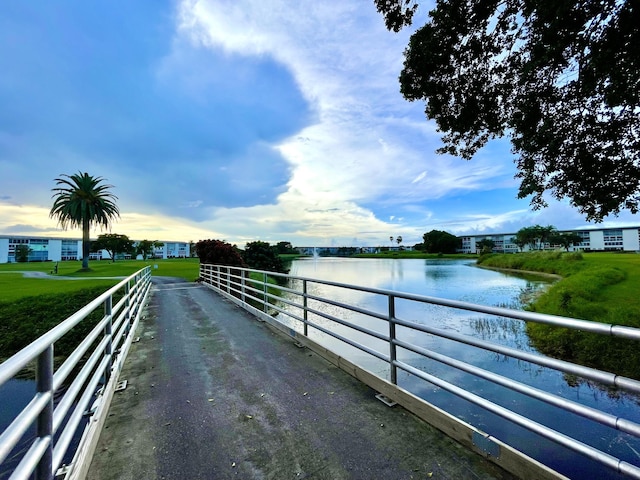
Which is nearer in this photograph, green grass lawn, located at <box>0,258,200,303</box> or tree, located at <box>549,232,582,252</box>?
green grass lawn, located at <box>0,258,200,303</box>

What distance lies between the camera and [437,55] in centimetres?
707

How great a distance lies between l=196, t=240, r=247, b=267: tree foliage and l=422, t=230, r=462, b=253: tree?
104 m

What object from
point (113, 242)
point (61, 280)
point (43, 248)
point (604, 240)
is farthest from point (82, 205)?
point (604, 240)

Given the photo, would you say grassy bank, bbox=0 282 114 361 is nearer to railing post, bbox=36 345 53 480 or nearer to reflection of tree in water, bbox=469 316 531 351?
railing post, bbox=36 345 53 480

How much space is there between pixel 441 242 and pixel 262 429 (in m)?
119

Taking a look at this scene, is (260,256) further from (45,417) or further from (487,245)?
(487,245)

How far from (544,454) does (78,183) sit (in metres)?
43.8

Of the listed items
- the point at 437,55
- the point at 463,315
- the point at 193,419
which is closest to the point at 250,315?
the point at 193,419

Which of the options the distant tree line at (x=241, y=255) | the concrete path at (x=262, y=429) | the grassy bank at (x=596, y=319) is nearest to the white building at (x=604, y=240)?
the distant tree line at (x=241, y=255)

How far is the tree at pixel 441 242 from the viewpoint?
11300 cm

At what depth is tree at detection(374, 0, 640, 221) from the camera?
5.20 meters

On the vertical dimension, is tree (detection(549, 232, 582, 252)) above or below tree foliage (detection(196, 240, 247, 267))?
above

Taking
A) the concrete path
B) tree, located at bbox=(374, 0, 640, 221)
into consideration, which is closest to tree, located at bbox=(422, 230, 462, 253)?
tree, located at bbox=(374, 0, 640, 221)

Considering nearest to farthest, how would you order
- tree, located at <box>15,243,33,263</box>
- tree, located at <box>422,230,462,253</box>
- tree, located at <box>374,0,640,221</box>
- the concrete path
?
the concrete path < tree, located at <box>374,0,640,221</box> < tree, located at <box>15,243,33,263</box> < tree, located at <box>422,230,462,253</box>
